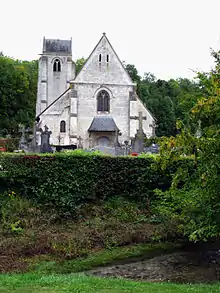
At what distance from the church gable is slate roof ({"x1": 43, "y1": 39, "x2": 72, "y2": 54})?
32.4ft

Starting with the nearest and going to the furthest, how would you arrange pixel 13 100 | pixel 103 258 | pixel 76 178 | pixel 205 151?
pixel 205 151
pixel 103 258
pixel 76 178
pixel 13 100

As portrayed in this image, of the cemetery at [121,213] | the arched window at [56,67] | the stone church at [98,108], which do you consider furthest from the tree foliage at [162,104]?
the cemetery at [121,213]

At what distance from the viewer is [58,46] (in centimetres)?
5047

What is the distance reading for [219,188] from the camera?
10016 mm

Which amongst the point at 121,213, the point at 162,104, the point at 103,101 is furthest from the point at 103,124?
the point at 162,104

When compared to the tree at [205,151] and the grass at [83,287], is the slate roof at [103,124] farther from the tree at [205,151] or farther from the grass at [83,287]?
the grass at [83,287]

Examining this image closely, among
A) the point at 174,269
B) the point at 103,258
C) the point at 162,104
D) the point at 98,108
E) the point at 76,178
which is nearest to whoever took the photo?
the point at 174,269

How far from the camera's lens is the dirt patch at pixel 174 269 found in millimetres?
11923

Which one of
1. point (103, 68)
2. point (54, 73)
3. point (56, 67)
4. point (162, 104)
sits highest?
point (56, 67)

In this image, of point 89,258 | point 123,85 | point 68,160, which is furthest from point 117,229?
point 123,85

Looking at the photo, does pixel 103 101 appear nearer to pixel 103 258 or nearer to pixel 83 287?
pixel 103 258

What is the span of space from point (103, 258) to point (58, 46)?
1593 inches

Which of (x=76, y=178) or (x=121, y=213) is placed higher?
(x=76, y=178)

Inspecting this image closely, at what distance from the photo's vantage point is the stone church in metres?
40.1
